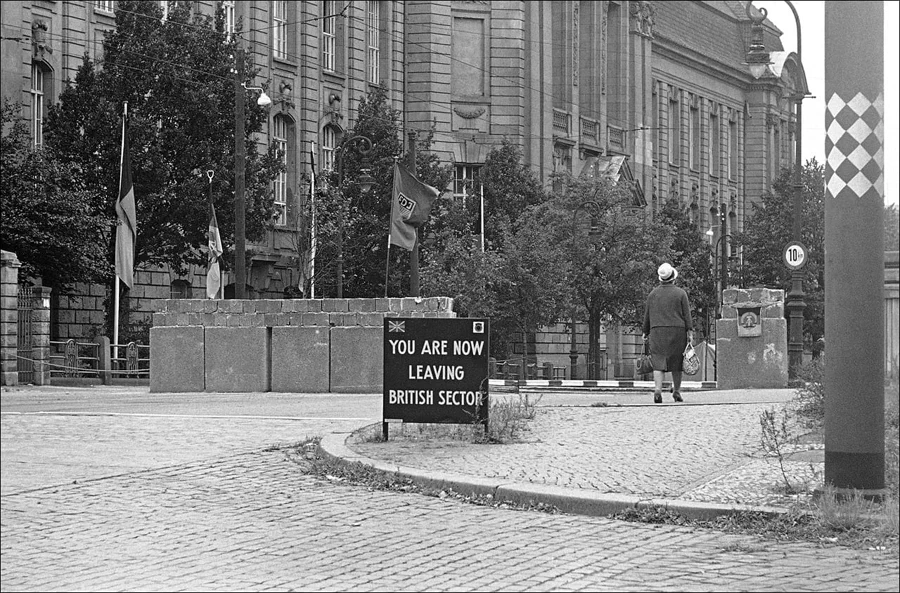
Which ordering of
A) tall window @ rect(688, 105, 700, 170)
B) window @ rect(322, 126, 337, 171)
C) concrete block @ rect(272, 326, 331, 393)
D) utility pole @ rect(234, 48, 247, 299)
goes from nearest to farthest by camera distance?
concrete block @ rect(272, 326, 331, 393) < utility pole @ rect(234, 48, 247, 299) < window @ rect(322, 126, 337, 171) < tall window @ rect(688, 105, 700, 170)

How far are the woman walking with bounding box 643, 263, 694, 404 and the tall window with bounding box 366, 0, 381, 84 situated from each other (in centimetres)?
4076

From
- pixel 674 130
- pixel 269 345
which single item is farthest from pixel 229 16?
pixel 674 130

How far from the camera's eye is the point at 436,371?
12680mm

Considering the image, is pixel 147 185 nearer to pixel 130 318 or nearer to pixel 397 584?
pixel 130 318

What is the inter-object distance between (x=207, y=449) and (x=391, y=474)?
2.49 meters

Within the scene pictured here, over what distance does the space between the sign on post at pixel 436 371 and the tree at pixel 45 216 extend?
22409 mm

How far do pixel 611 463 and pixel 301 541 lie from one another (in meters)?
3.69

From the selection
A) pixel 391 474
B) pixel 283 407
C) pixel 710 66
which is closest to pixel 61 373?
pixel 283 407

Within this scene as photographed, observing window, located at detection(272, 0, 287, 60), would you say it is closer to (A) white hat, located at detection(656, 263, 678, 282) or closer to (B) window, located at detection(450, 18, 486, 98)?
(B) window, located at detection(450, 18, 486, 98)

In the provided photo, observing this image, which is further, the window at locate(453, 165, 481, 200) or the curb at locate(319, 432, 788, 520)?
the window at locate(453, 165, 481, 200)

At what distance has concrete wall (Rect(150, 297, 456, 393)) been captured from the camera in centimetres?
2297

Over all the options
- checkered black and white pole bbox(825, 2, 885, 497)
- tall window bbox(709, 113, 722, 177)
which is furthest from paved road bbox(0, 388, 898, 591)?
tall window bbox(709, 113, 722, 177)

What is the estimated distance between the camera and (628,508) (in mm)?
9414

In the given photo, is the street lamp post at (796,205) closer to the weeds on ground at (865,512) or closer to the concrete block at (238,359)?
the concrete block at (238,359)
